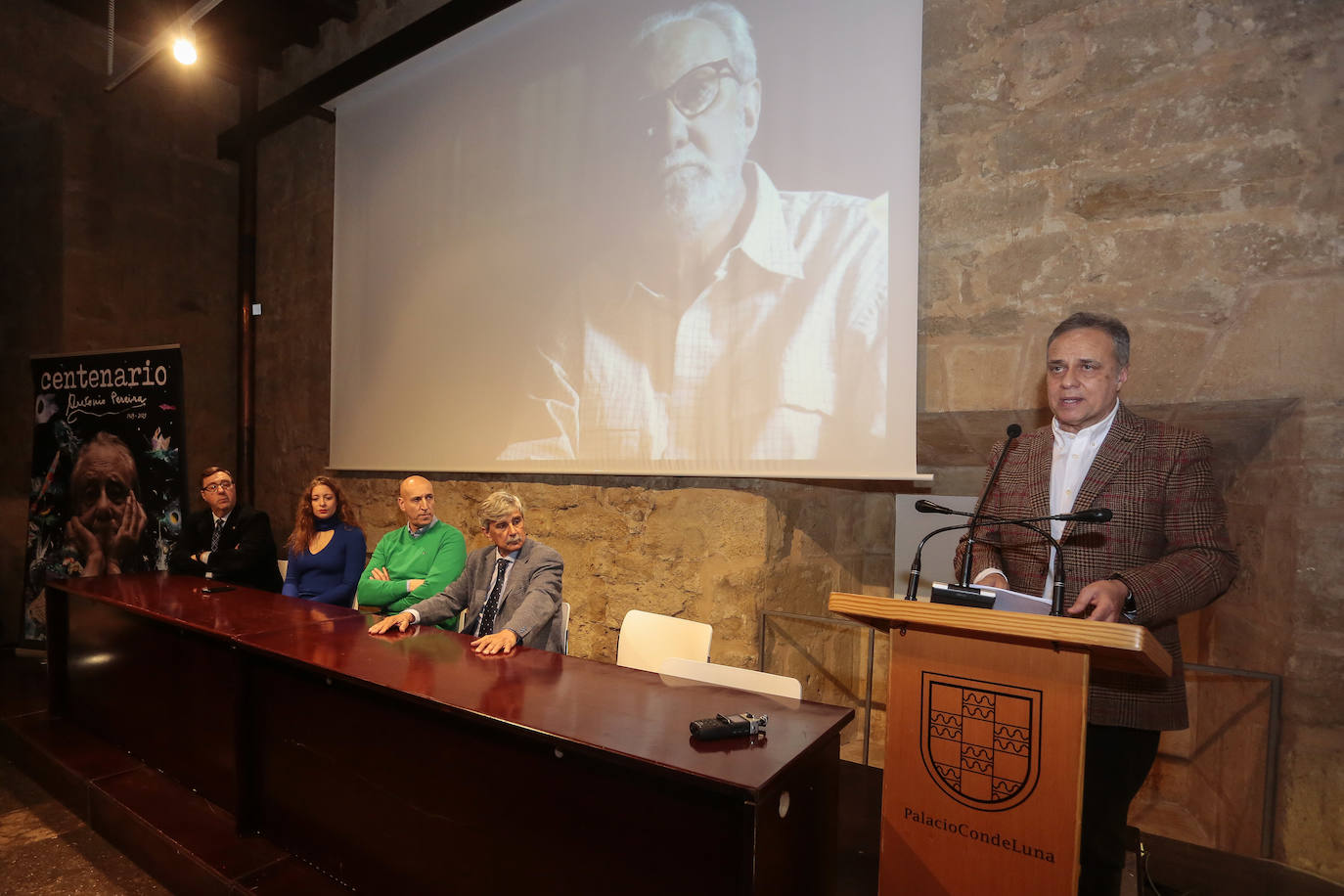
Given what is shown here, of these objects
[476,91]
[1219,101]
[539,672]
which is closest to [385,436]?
[476,91]

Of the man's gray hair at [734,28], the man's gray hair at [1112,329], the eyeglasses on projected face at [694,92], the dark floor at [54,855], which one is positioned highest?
the man's gray hair at [734,28]

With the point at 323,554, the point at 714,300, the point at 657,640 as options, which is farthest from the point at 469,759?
the point at 323,554

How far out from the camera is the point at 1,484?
5785 mm

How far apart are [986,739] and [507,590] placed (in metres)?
1.92

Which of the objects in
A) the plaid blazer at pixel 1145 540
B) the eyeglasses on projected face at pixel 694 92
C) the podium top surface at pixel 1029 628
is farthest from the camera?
the eyeglasses on projected face at pixel 694 92

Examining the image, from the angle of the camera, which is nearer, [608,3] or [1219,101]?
[1219,101]

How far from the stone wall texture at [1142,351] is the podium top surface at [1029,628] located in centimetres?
152

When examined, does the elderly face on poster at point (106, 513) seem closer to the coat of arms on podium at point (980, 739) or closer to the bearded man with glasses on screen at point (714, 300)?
the bearded man with glasses on screen at point (714, 300)

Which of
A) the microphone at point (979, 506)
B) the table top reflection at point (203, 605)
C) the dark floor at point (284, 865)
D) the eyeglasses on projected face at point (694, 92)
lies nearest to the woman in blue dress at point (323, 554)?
the table top reflection at point (203, 605)

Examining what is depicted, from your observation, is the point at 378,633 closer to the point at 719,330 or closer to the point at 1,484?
the point at 719,330

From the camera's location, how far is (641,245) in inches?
154

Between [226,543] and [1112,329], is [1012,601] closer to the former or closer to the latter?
[1112,329]

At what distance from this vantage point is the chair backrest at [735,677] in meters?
2.23

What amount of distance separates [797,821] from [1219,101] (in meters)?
2.65
